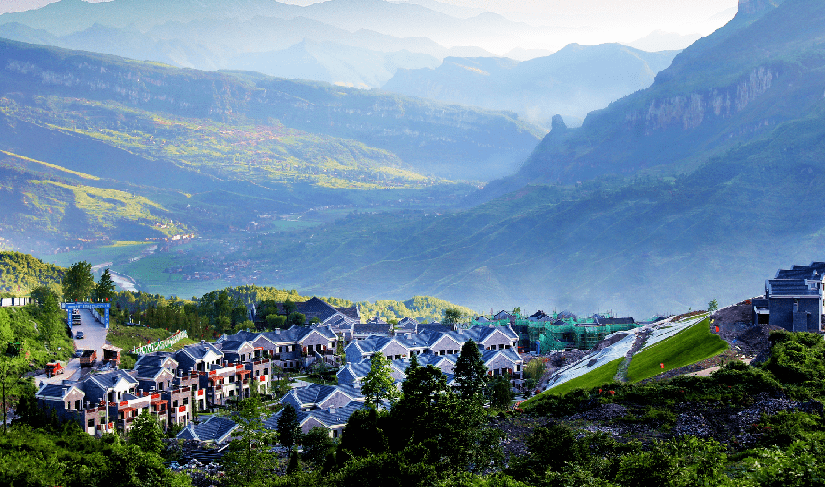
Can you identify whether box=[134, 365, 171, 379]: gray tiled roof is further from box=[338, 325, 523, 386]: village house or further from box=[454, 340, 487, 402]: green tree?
box=[454, 340, 487, 402]: green tree

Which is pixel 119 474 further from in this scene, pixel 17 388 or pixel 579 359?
pixel 579 359

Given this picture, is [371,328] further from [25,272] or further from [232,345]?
[25,272]

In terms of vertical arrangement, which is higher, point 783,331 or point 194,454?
point 783,331

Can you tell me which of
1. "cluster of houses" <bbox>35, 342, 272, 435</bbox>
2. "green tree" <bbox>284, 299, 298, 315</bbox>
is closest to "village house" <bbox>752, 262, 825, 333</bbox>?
"cluster of houses" <bbox>35, 342, 272, 435</bbox>

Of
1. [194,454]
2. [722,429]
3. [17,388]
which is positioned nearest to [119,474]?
[194,454]

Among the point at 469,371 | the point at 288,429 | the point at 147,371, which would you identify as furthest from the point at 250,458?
the point at 147,371
